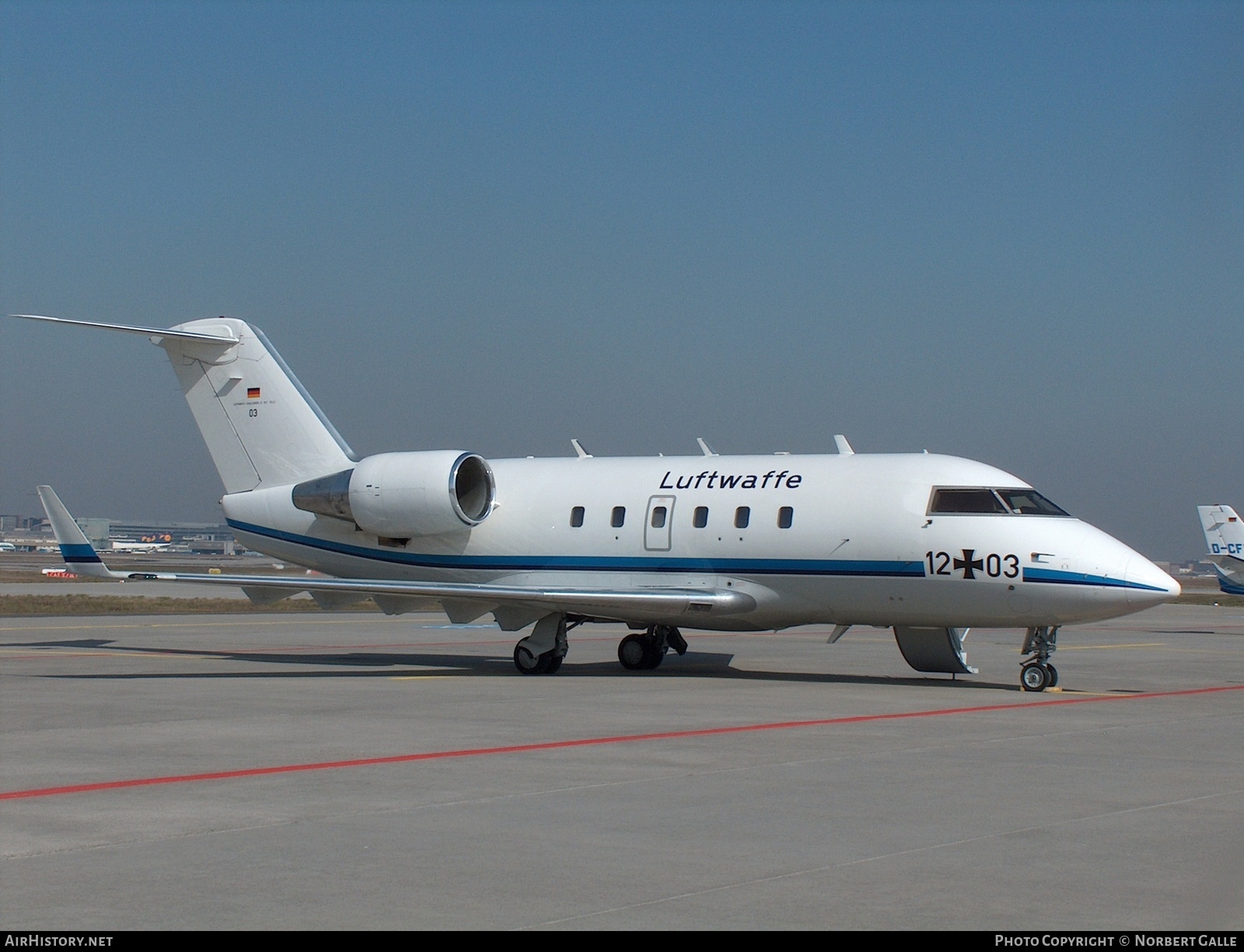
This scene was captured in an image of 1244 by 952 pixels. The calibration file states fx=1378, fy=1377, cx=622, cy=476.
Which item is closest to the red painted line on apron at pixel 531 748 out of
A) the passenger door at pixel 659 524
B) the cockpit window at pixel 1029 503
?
the cockpit window at pixel 1029 503

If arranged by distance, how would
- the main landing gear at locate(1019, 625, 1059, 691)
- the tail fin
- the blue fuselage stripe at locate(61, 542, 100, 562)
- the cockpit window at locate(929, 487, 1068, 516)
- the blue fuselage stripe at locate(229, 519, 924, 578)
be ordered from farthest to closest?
the tail fin
the blue fuselage stripe at locate(61, 542, 100, 562)
the blue fuselage stripe at locate(229, 519, 924, 578)
the cockpit window at locate(929, 487, 1068, 516)
the main landing gear at locate(1019, 625, 1059, 691)

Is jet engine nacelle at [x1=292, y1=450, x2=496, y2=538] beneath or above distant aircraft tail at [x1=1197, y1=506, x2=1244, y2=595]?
beneath

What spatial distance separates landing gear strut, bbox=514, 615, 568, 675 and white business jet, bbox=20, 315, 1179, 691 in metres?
0.03

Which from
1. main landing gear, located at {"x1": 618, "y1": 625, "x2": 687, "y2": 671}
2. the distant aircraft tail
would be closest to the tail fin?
main landing gear, located at {"x1": 618, "y1": 625, "x2": 687, "y2": 671}

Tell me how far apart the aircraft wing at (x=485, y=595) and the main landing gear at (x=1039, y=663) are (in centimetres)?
403

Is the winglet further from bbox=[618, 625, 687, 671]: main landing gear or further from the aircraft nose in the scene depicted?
the aircraft nose

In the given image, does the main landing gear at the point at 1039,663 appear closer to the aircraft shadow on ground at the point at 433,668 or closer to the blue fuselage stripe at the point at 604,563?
the aircraft shadow on ground at the point at 433,668

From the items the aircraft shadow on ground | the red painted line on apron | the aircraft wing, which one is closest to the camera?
the red painted line on apron

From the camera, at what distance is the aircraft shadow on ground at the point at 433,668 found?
2092 cm

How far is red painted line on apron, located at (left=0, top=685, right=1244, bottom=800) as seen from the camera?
10430mm

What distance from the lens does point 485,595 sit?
20812 mm

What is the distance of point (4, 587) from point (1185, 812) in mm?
57409

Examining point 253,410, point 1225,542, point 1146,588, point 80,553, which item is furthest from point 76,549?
point 1225,542
